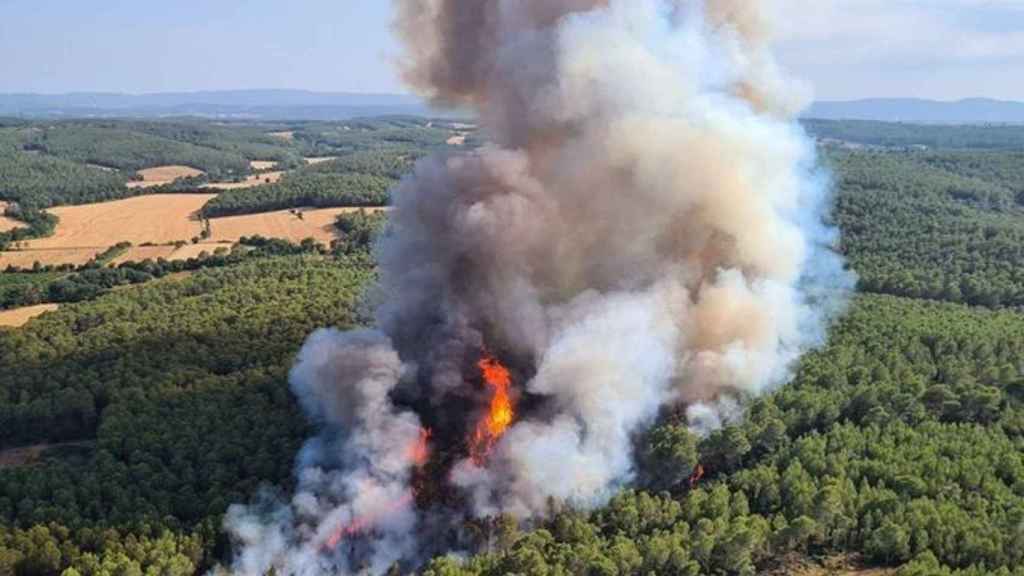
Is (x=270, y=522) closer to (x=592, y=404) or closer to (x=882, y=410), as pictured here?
(x=592, y=404)

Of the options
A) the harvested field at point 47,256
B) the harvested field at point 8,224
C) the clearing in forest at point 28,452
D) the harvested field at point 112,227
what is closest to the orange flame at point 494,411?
the clearing in forest at point 28,452

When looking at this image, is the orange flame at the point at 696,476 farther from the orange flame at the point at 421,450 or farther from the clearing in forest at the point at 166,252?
the clearing in forest at the point at 166,252

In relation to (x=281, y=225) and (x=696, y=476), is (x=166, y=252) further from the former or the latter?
(x=696, y=476)

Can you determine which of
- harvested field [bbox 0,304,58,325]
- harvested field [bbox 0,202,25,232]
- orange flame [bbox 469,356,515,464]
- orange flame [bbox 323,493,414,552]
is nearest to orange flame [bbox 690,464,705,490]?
orange flame [bbox 469,356,515,464]

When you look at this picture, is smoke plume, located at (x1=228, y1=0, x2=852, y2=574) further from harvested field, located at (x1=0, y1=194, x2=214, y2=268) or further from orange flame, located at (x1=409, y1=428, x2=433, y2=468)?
harvested field, located at (x1=0, y1=194, x2=214, y2=268)

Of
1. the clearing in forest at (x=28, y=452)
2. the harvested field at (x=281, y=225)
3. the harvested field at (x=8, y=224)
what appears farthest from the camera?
the harvested field at (x=8, y=224)

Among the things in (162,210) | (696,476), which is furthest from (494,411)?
(162,210)
